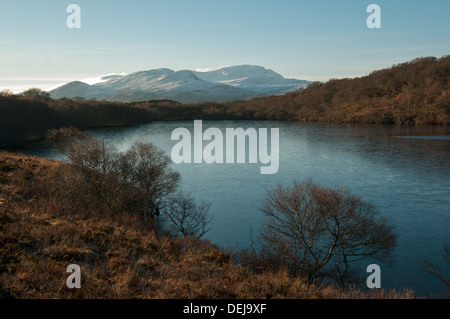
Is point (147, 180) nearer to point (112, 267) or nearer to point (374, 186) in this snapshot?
point (112, 267)

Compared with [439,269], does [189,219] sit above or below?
above

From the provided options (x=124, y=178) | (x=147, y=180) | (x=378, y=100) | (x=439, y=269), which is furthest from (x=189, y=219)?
(x=378, y=100)

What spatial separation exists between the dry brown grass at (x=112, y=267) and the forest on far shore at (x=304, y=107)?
5352 cm

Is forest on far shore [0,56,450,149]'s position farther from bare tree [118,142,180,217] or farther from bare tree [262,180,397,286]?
bare tree [262,180,397,286]

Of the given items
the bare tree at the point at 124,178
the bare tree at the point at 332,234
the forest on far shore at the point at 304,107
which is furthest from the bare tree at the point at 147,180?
the forest on far shore at the point at 304,107

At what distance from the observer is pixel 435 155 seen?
42656 mm

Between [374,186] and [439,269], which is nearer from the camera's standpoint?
[439,269]

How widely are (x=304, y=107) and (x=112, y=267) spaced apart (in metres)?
113

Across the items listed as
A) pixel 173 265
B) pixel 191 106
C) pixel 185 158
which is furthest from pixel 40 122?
pixel 173 265

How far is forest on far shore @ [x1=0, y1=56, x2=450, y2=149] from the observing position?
77938mm

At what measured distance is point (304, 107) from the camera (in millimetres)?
117312

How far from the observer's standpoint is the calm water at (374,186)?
58.4ft

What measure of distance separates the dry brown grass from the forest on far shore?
53525mm
